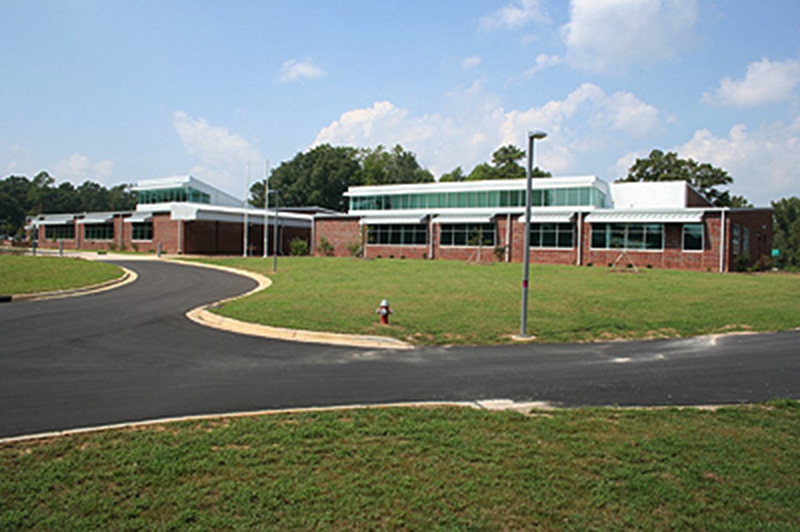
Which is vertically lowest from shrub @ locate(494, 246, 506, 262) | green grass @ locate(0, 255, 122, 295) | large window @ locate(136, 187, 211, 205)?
green grass @ locate(0, 255, 122, 295)

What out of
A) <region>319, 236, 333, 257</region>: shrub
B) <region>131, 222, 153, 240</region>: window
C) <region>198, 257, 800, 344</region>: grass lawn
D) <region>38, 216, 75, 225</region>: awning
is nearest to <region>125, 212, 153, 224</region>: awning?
<region>131, 222, 153, 240</region>: window

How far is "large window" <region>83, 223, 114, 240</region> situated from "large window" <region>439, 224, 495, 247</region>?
35.0 meters

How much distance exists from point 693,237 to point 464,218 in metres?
16.1

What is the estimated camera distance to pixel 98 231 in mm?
59688

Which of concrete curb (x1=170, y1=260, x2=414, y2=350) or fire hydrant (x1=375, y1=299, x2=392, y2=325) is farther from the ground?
fire hydrant (x1=375, y1=299, x2=392, y2=325)

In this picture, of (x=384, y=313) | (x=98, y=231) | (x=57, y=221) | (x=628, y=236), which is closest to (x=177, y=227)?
(x=98, y=231)

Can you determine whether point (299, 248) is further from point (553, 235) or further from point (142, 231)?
point (553, 235)

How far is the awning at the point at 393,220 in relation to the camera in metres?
47.5

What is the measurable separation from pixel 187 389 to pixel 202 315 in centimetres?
728

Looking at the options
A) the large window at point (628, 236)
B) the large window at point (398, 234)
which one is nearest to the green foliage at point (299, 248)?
the large window at point (398, 234)

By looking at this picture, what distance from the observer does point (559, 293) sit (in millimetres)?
19547

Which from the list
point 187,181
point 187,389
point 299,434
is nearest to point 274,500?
point 299,434

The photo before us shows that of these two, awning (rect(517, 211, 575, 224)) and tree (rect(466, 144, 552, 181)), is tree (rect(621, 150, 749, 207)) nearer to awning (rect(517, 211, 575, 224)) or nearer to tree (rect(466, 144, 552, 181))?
tree (rect(466, 144, 552, 181))

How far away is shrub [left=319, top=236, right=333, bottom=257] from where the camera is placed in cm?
5044
